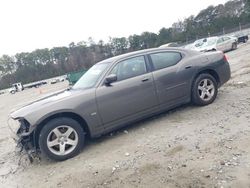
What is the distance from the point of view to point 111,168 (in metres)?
4.78

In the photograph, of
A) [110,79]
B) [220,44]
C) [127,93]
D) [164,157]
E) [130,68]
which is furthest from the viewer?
[220,44]

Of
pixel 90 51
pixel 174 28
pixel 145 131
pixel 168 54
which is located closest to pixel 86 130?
pixel 145 131

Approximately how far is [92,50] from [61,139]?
283ft

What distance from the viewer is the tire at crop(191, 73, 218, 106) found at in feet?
22.8

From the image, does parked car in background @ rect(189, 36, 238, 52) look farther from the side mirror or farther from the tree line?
the tree line

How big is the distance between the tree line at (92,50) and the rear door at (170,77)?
2265 inches

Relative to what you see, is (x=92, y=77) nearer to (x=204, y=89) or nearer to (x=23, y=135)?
(x=23, y=135)

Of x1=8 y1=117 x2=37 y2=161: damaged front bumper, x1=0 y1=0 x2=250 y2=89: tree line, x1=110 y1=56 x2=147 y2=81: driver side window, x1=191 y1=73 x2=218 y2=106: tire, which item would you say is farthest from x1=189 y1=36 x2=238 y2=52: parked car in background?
x1=0 y1=0 x2=250 y2=89: tree line

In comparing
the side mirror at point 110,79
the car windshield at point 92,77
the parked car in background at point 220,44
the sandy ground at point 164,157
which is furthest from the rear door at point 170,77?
the parked car in background at point 220,44

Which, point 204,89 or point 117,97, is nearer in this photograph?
point 117,97

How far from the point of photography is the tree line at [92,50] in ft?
218

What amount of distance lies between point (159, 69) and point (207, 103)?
56.4 inches

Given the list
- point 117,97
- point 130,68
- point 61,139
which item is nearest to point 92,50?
point 130,68

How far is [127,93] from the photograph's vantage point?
6.09 m
